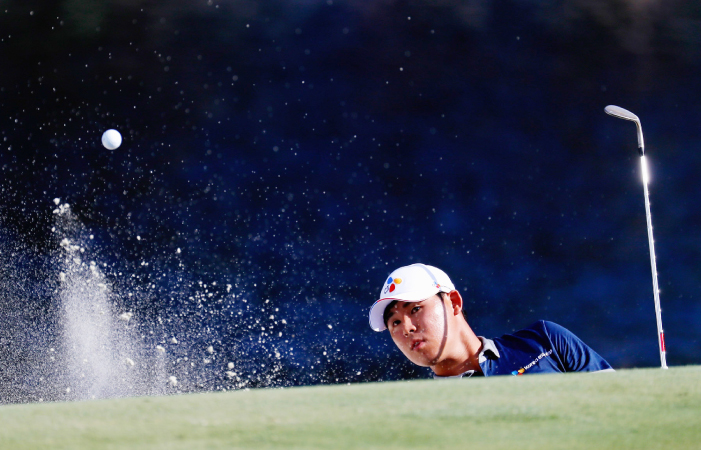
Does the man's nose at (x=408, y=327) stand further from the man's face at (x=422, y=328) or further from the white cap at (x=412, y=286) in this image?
the white cap at (x=412, y=286)

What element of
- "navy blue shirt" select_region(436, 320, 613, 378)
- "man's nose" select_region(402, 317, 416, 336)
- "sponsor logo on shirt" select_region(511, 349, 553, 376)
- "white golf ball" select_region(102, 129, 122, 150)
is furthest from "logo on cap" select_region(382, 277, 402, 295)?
"white golf ball" select_region(102, 129, 122, 150)

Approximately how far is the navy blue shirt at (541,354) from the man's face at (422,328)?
26 cm

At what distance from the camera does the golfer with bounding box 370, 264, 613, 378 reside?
4.43m

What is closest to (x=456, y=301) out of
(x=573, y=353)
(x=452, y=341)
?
(x=452, y=341)

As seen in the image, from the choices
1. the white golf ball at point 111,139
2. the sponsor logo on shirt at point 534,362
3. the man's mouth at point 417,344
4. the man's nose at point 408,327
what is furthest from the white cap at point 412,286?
the white golf ball at point 111,139

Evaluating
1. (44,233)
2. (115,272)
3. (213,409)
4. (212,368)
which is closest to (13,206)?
(44,233)

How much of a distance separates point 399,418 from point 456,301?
117 inches

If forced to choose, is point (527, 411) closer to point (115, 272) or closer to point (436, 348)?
point (436, 348)

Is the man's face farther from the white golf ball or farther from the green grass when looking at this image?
the white golf ball

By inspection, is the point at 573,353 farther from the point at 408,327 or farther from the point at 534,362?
the point at 408,327

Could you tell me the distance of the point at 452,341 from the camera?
14.6 feet

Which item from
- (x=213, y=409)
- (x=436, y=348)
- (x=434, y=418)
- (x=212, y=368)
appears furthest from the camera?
(x=212, y=368)

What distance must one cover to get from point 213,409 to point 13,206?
11.6 m

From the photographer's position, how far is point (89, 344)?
38.6 ft
